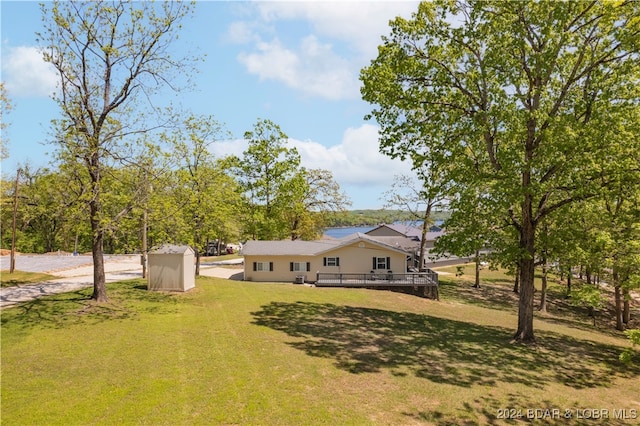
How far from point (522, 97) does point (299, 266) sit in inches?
1020

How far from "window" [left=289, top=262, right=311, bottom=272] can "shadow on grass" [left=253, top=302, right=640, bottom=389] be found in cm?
1384

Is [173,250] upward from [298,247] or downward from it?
upward

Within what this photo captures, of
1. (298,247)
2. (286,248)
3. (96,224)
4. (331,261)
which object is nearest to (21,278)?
(96,224)

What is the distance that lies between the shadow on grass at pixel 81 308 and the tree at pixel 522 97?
1559cm

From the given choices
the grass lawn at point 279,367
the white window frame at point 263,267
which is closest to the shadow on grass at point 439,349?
the grass lawn at point 279,367

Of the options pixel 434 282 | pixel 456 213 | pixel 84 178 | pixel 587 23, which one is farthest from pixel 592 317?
pixel 84 178

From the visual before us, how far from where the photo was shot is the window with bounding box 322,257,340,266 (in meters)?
36.4

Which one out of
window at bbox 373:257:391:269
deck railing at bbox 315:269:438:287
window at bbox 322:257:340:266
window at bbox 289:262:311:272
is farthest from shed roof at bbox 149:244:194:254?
window at bbox 373:257:391:269

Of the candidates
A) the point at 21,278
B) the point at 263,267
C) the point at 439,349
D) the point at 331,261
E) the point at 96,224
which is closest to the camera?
the point at 439,349

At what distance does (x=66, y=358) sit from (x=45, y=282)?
56.8 ft

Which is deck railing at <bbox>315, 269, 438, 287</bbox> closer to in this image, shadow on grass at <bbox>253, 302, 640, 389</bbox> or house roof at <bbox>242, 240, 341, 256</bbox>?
house roof at <bbox>242, 240, 341, 256</bbox>

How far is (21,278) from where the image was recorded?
26.6 metres

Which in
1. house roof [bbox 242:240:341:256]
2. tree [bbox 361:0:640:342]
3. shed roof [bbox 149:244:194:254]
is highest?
tree [bbox 361:0:640:342]

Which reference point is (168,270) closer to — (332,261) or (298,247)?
(298,247)
